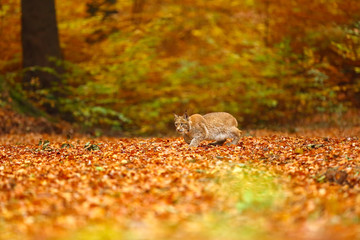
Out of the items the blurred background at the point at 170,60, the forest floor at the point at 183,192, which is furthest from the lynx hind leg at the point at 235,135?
the blurred background at the point at 170,60

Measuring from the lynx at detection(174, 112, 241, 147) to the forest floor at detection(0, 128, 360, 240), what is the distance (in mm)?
230

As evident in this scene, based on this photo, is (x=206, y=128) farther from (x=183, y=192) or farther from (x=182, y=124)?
(x=183, y=192)

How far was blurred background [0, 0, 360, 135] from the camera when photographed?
14.0 metres

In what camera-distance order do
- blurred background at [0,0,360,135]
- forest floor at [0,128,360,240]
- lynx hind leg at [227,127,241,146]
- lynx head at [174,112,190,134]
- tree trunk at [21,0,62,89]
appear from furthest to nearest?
tree trunk at [21,0,62,89], blurred background at [0,0,360,135], lynx hind leg at [227,127,241,146], lynx head at [174,112,190,134], forest floor at [0,128,360,240]

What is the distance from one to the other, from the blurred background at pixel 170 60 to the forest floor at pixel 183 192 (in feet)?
17.5

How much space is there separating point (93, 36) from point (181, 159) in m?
8.11

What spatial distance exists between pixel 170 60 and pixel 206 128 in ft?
19.5

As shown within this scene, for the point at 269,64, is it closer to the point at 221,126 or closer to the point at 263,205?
the point at 221,126

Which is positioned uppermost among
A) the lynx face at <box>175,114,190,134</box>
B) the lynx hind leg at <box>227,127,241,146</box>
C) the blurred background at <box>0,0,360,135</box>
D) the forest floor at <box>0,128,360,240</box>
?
the blurred background at <box>0,0,360,135</box>

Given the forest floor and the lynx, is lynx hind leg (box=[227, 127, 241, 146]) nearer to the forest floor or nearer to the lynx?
the lynx

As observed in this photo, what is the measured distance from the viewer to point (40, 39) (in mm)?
14461

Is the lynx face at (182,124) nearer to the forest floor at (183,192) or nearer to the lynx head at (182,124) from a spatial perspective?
the lynx head at (182,124)

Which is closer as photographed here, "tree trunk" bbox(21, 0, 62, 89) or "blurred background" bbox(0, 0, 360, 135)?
"blurred background" bbox(0, 0, 360, 135)

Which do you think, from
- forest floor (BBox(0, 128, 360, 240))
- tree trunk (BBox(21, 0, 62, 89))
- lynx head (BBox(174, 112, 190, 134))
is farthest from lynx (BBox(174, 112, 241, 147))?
tree trunk (BBox(21, 0, 62, 89))
